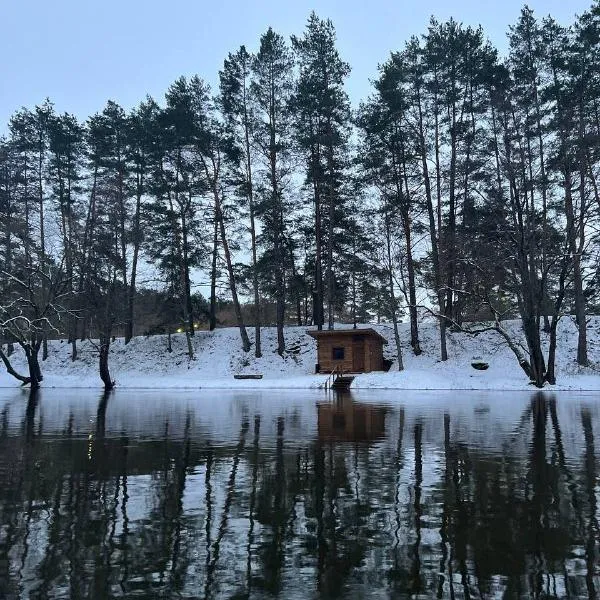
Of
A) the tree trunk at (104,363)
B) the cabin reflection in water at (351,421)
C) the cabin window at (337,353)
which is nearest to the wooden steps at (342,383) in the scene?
the cabin window at (337,353)

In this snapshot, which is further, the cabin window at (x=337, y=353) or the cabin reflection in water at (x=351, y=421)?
the cabin window at (x=337, y=353)

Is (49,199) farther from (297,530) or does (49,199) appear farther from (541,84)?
(297,530)

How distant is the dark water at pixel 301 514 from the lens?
14.9ft

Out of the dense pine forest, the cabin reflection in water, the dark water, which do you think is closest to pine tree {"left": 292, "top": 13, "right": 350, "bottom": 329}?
the dense pine forest

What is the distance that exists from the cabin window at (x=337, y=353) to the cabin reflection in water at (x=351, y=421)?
16.3m

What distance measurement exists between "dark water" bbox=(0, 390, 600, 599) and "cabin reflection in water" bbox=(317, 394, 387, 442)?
0.24m

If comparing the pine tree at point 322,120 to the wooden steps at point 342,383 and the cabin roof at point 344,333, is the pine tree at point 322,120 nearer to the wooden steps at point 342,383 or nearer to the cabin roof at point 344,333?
the cabin roof at point 344,333

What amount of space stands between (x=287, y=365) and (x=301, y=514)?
114ft

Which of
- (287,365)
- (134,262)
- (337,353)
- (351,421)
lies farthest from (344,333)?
(351,421)

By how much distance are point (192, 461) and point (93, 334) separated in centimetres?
5341

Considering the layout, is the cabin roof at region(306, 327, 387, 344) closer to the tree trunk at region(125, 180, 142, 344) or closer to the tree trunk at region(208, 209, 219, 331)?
the tree trunk at region(208, 209, 219, 331)

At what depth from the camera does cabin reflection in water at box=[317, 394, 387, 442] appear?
1304cm

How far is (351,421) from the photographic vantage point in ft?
53.3

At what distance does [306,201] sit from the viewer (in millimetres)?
42594
